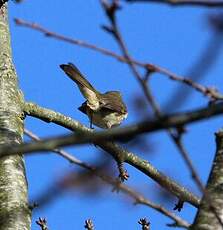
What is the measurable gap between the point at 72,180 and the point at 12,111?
255cm

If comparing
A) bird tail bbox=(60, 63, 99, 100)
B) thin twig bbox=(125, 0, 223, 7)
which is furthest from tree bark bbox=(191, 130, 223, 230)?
bird tail bbox=(60, 63, 99, 100)

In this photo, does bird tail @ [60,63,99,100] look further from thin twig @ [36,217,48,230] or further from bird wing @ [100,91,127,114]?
thin twig @ [36,217,48,230]

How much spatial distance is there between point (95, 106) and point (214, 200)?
18.9 ft

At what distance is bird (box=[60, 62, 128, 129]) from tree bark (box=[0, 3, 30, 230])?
231cm

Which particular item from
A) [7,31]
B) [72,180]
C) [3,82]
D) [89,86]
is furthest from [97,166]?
[89,86]

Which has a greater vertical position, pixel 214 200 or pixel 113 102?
pixel 113 102

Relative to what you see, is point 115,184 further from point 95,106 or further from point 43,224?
point 95,106

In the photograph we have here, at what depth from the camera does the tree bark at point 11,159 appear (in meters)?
3.57

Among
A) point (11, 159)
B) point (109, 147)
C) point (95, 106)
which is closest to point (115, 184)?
point (11, 159)

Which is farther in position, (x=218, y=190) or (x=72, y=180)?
(x=218, y=190)

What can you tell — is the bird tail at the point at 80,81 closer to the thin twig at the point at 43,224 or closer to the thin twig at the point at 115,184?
the thin twig at the point at 43,224

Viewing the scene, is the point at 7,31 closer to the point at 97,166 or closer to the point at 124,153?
the point at 124,153

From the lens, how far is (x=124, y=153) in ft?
15.4

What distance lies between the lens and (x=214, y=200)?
2.50 m
